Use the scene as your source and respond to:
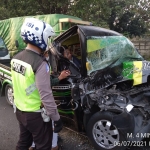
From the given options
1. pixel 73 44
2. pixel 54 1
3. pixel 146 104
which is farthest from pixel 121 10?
pixel 146 104

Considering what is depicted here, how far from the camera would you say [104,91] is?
3002 mm

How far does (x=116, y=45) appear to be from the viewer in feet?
11.5

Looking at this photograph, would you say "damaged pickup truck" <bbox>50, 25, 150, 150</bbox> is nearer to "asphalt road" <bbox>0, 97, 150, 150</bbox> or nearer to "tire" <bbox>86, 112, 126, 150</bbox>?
"tire" <bbox>86, 112, 126, 150</bbox>

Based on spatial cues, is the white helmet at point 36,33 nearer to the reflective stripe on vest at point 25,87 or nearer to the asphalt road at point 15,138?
the reflective stripe on vest at point 25,87

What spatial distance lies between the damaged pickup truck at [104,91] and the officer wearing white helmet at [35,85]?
3.20ft

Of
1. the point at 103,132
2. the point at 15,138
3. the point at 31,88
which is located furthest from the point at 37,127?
the point at 15,138

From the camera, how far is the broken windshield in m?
3.12

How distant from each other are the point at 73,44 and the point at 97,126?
1.97m

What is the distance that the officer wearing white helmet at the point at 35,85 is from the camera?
6.11 feet

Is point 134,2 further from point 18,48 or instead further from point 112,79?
point 112,79

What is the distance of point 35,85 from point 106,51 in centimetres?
178
